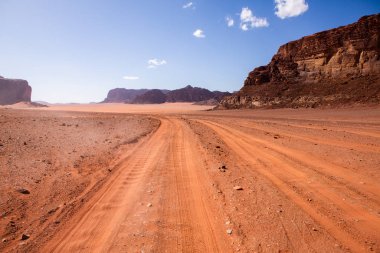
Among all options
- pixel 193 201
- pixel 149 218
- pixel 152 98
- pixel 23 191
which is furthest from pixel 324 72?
pixel 152 98

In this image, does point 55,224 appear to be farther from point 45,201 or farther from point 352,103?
point 352,103

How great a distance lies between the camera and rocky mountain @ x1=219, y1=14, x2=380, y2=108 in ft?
137

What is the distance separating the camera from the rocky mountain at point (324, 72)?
41.9 m

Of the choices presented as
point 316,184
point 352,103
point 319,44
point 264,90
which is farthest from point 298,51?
point 316,184

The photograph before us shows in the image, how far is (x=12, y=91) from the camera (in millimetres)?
127688

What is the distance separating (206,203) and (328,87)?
151 ft

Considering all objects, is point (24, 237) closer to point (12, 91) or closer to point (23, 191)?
point (23, 191)

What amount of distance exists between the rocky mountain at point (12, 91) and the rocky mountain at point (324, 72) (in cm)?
10932

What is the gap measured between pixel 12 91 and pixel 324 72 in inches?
5117

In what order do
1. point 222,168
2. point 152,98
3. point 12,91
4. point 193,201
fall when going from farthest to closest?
point 152,98 → point 12,91 → point 222,168 → point 193,201

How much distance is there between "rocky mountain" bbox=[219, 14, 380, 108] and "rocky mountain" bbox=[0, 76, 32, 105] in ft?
359

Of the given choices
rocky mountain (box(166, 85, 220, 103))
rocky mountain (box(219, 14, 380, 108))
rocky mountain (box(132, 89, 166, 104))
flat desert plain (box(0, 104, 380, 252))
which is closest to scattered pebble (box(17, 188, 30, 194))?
flat desert plain (box(0, 104, 380, 252))

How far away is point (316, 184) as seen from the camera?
6152 millimetres

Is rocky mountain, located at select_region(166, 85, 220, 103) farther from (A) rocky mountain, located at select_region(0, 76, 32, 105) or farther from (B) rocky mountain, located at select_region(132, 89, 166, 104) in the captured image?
(A) rocky mountain, located at select_region(0, 76, 32, 105)
